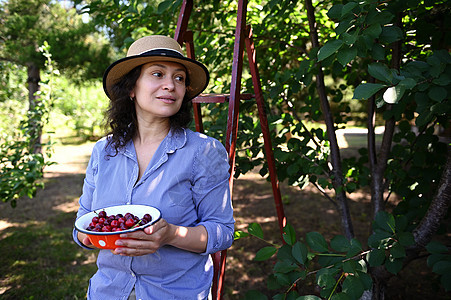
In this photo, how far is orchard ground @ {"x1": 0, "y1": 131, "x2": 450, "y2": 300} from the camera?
119 inches

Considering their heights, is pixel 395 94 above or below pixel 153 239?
above

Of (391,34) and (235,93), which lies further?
(235,93)

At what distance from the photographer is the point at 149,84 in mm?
1350

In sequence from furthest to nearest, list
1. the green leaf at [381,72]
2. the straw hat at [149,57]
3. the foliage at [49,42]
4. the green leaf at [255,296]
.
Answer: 1. the foliage at [49,42]
2. the green leaf at [255,296]
3. the straw hat at [149,57]
4. the green leaf at [381,72]

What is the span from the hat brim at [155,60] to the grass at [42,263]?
2274 millimetres

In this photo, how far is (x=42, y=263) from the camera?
143 inches

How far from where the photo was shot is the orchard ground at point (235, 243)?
9.88 feet

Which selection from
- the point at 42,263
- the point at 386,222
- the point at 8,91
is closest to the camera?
the point at 386,222

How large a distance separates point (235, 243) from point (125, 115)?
2.85 metres

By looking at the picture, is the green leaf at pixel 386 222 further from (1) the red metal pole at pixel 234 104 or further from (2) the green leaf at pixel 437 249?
(1) the red metal pole at pixel 234 104

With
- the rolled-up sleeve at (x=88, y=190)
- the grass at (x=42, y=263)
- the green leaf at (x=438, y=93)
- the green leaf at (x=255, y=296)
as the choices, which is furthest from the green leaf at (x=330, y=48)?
the grass at (x=42, y=263)

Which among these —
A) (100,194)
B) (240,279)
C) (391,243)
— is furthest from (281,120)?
→ (240,279)

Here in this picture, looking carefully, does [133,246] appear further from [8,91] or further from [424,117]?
[8,91]

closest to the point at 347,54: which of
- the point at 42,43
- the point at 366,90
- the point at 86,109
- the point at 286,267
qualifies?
the point at 366,90
